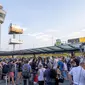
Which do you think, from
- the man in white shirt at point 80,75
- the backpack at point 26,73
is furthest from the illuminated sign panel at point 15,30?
the man in white shirt at point 80,75

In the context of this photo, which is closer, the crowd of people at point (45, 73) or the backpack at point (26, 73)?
the crowd of people at point (45, 73)

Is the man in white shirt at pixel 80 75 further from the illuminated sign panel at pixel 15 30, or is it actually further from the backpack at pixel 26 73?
the illuminated sign panel at pixel 15 30

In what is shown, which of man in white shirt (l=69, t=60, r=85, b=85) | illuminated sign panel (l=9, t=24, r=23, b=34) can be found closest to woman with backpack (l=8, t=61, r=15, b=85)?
man in white shirt (l=69, t=60, r=85, b=85)

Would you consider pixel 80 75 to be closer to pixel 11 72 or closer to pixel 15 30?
pixel 11 72

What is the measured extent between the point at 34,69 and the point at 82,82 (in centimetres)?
1085

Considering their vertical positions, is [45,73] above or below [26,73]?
above

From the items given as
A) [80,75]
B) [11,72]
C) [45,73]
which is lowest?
[11,72]

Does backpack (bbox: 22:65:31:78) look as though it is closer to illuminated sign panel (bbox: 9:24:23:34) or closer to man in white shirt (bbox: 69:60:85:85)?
man in white shirt (bbox: 69:60:85:85)

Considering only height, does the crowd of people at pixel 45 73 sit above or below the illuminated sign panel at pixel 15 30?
below

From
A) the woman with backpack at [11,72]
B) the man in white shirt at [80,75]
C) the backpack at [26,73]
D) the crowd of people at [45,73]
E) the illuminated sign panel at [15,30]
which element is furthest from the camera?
the illuminated sign panel at [15,30]

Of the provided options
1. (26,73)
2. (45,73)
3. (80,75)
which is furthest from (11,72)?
(80,75)

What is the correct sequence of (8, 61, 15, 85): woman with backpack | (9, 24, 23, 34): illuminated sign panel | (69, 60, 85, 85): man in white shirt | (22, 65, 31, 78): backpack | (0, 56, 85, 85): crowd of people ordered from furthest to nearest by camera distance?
(9, 24, 23, 34): illuminated sign panel < (8, 61, 15, 85): woman with backpack < (22, 65, 31, 78): backpack < (0, 56, 85, 85): crowd of people < (69, 60, 85, 85): man in white shirt

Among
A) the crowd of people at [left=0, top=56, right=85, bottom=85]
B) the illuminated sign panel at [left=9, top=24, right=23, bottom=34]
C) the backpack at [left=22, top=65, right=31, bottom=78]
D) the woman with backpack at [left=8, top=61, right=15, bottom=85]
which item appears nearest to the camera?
the crowd of people at [left=0, top=56, right=85, bottom=85]

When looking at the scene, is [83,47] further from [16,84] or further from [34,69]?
[16,84]
